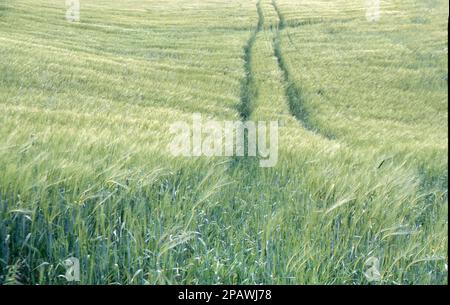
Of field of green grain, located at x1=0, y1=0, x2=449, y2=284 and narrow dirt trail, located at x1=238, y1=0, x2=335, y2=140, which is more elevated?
narrow dirt trail, located at x1=238, y1=0, x2=335, y2=140

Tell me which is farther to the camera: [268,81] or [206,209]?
[268,81]

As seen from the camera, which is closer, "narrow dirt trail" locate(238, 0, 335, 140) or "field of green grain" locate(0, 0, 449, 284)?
"field of green grain" locate(0, 0, 449, 284)

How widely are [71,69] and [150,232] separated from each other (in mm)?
7274

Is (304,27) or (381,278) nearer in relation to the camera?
(381,278)

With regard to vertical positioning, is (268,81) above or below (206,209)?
above

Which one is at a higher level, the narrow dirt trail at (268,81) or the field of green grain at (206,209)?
the narrow dirt trail at (268,81)

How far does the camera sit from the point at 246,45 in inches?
664

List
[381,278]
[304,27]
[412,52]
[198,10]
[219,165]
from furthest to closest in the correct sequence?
[198,10], [304,27], [412,52], [219,165], [381,278]

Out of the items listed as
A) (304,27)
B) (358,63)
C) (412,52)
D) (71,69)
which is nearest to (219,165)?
(71,69)

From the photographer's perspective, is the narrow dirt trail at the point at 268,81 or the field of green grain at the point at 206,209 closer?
the field of green grain at the point at 206,209

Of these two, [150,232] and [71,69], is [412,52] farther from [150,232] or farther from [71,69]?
[150,232]
